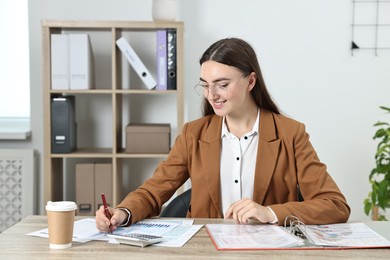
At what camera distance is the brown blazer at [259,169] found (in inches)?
87.4

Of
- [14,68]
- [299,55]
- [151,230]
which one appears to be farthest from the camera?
[14,68]

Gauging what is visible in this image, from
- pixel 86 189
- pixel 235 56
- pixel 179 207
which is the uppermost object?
pixel 235 56

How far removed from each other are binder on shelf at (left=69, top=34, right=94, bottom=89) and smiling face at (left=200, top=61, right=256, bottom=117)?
145 cm

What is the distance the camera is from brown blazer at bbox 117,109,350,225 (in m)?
2.22

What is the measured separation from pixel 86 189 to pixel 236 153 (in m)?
1.54

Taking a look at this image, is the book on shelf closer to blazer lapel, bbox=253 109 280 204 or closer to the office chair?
the office chair

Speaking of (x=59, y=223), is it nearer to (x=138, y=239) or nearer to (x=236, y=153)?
(x=138, y=239)

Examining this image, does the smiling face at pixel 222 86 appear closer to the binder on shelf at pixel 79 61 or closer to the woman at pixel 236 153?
the woman at pixel 236 153

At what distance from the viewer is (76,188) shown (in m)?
3.62

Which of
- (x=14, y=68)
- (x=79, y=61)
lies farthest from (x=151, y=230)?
(x=14, y=68)

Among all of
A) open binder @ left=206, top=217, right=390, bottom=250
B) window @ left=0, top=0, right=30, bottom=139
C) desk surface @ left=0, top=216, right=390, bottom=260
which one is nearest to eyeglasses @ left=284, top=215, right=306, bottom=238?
open binder @ left=206, top=217, right=390, bottom=250

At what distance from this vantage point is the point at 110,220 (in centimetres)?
189

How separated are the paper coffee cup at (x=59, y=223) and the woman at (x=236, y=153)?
18.3 inches

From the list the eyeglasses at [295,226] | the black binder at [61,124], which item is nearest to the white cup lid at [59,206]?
the eyeglasses at [295,226]
